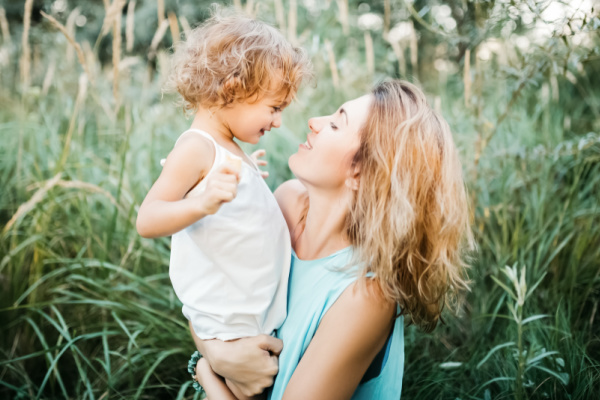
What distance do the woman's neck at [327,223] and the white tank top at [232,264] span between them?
0.46 feet

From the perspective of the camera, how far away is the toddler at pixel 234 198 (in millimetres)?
1328

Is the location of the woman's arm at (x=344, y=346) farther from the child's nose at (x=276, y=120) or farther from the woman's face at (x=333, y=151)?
the child's nose at (x=276, y=120)

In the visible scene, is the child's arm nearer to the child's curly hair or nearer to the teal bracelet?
the child's curly hair

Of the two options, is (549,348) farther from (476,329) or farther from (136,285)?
(136,285)

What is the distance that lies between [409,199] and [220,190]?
0.57m

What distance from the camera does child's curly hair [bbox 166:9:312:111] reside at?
1511 mm

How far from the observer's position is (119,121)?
287cm

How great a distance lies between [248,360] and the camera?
1.44 metres

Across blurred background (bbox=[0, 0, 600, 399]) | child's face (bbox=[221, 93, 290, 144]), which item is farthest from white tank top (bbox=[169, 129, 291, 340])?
blurred background (bbox=[0, 0, 600, 399])

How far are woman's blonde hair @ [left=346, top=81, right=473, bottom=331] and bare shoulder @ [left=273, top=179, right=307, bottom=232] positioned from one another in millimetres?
300

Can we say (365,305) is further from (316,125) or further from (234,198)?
(316,125)

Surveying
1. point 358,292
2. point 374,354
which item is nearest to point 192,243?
point 358,292

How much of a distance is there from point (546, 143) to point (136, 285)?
246 cm

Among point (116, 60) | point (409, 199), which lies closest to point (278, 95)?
point (409, 199)
